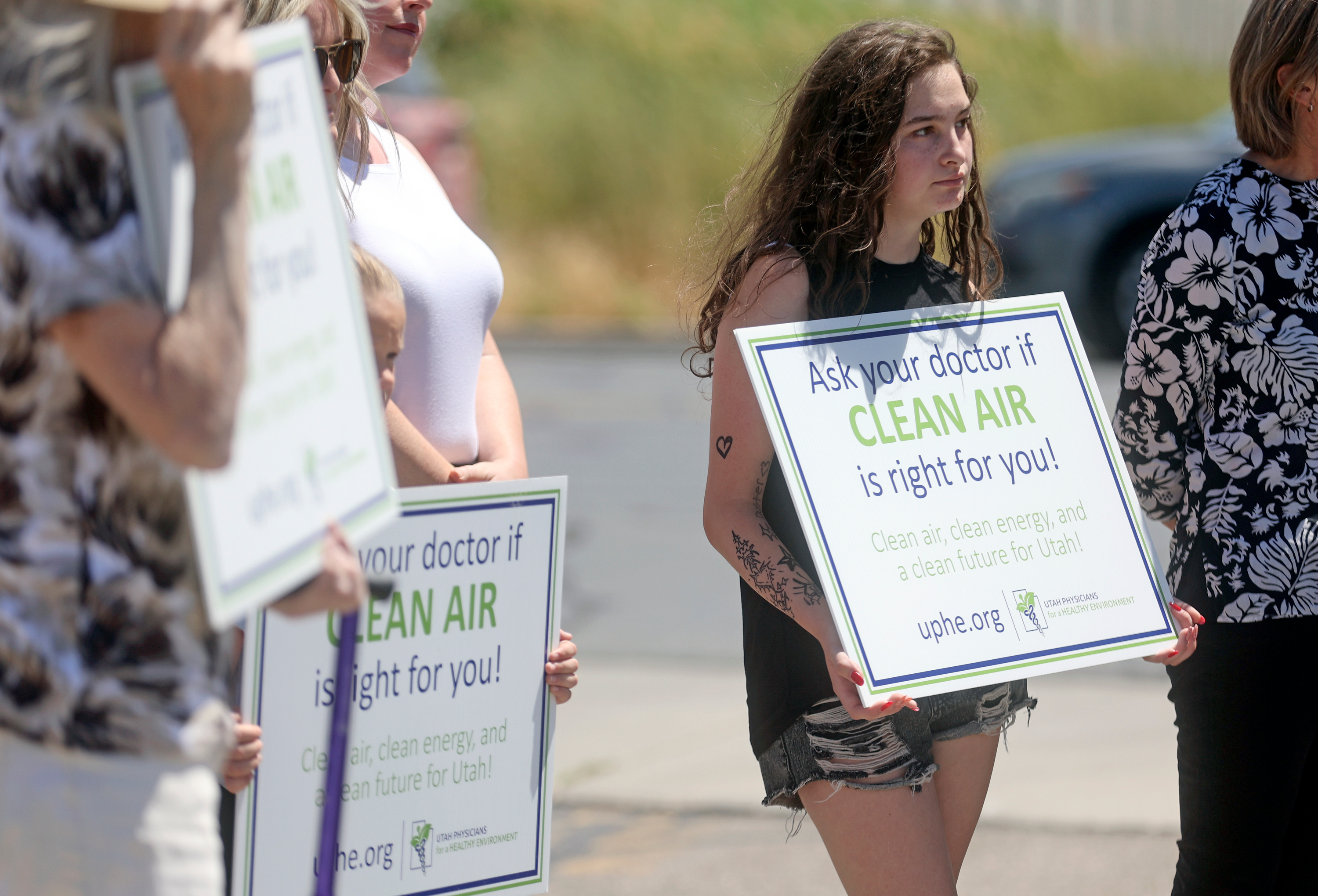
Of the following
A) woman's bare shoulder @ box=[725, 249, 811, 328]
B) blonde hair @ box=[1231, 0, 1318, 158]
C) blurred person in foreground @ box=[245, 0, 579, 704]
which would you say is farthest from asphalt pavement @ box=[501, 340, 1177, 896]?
blonde hair @ box=[1231, 0, 1318, 158]

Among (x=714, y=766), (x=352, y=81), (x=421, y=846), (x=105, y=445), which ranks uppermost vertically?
(x=352, y=81)

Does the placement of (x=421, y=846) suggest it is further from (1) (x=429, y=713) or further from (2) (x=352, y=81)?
(2) (x=352, y=81)

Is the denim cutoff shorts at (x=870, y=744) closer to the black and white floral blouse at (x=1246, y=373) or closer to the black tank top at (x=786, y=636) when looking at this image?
the black tank top at (x=786, y=636)

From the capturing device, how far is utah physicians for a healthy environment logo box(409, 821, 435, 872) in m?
2.33

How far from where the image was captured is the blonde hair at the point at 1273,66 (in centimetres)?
253

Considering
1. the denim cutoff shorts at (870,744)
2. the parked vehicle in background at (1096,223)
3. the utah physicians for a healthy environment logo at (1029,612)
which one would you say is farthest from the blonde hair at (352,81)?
the parked vehicle in background at (1096,223)

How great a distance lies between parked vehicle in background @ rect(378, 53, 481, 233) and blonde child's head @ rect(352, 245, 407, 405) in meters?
9.66

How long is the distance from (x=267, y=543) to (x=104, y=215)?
36 cm

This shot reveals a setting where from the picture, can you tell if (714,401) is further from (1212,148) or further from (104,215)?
(1212,148)

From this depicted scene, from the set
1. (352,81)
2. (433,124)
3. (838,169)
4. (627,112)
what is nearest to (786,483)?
(838,169)

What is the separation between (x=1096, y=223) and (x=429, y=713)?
893 cm

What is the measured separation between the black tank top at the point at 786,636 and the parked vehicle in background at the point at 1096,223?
8043 mm

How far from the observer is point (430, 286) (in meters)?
2.47

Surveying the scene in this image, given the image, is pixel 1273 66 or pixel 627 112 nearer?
pixel 1273 66
